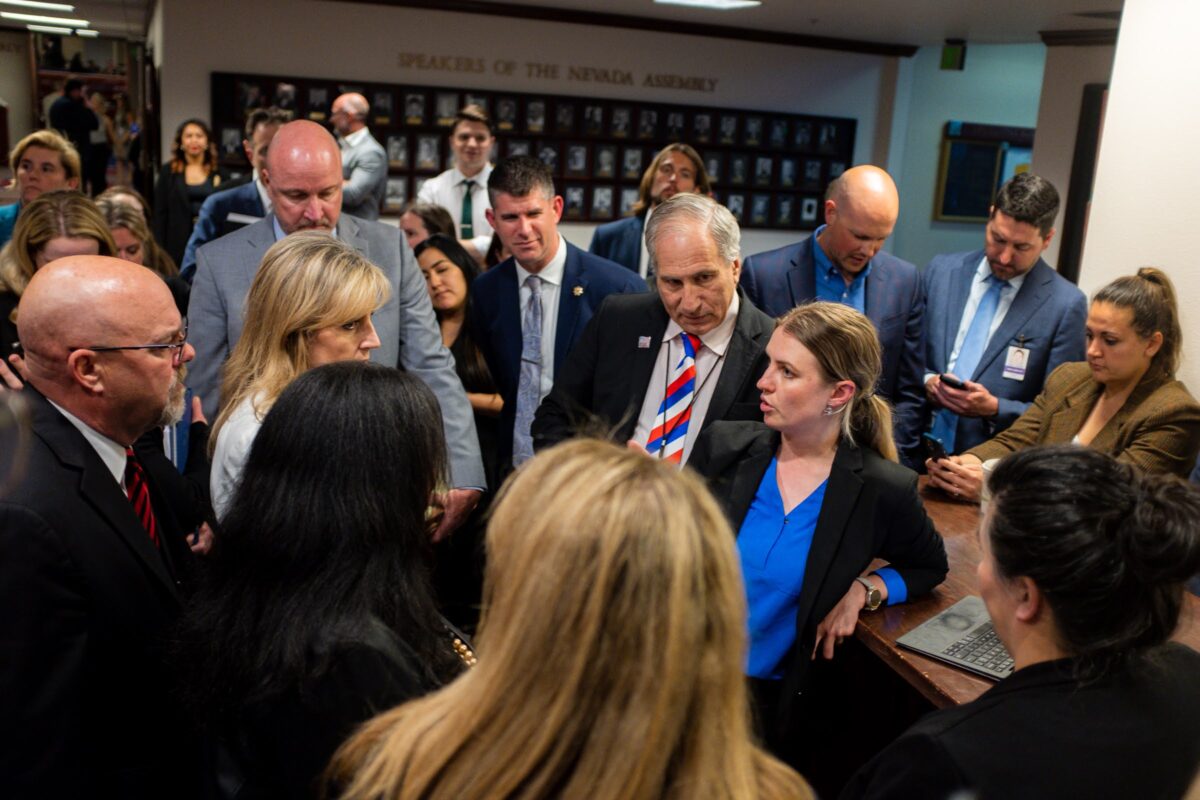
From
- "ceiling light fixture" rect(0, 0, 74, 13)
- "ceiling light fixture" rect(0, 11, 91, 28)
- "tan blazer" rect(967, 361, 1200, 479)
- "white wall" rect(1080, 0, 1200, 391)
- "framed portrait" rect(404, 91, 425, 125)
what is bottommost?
"tan blazer" rect(967, 361, 1200, 479)

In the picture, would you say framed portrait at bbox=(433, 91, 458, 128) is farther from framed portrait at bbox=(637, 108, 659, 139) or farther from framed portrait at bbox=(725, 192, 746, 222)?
framed portrait at bbox=(725, 192, 746, 222)

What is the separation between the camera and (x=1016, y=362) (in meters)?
3.59

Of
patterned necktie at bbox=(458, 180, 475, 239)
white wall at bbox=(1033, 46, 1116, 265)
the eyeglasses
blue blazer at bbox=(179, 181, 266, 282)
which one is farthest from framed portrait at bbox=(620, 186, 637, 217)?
the eyeglasses

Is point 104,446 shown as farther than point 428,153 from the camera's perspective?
No

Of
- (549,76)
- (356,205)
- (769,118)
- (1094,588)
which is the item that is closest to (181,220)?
(356,205)

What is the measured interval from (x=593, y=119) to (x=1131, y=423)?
6552 millimetres

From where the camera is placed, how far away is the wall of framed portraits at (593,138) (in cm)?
776

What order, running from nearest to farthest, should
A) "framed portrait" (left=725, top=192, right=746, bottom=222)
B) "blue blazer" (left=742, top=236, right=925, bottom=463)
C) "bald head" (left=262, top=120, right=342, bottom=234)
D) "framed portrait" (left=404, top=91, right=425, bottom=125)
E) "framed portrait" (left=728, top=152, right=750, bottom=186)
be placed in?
"bald head" (left=262, top=120, right=342, bottom=234), "blue blazer" (left=742, top=236, right=925, bottom=463), "framed portrait" (left=404, top=91, right=425, bottom=125), "framed portrait" (left=728, top=152, right=750, bottom=186), "framed portrait" (left=725, top=192, right=746, bottom=222)

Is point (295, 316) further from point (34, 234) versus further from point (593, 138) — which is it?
point (593, 138)

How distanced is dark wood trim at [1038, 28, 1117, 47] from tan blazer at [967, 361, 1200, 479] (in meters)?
5.70

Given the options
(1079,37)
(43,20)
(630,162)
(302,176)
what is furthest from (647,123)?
(43,20)

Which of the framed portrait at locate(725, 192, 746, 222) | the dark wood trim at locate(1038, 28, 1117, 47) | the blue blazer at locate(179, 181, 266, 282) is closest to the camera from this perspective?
the blue blazer at locate(179, 181, 266, 282)

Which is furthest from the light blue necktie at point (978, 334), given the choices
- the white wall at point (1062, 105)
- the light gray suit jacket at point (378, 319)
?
the white wall at point (1062, 105)

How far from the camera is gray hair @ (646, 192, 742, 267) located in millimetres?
2584
